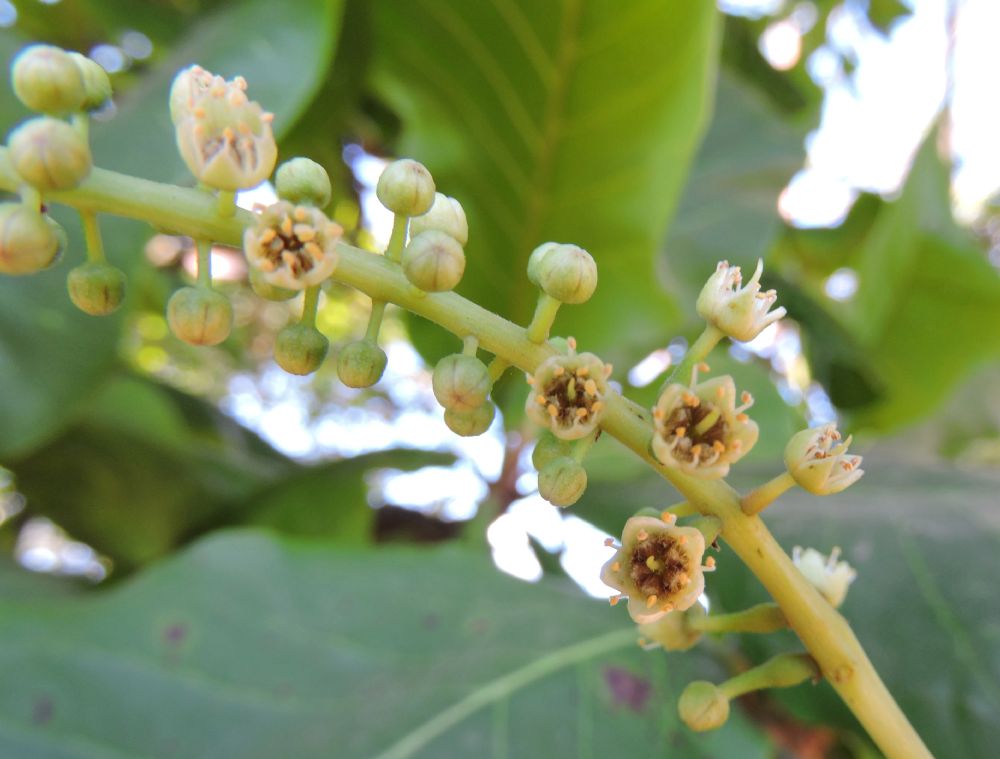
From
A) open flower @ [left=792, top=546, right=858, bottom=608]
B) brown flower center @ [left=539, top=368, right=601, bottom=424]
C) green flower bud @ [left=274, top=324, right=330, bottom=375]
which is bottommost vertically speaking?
open flower @ [left=792, top=546, right=858, bottom=608]

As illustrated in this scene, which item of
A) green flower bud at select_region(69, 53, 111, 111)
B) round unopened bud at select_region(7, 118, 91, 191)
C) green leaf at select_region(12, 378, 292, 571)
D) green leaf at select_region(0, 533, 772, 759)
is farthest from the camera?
green leaf at select_region(12, 378, 292, 571)

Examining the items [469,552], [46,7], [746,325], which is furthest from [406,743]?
[46,7]

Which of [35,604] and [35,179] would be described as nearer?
[35,179]

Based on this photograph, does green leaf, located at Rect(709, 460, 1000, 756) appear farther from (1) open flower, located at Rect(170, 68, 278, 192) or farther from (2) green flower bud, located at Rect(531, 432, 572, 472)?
→ (1) open flower, located at Rect(170, 68, 278, 192)

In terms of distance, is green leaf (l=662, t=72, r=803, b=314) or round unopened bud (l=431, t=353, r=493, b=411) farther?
green leaf (l=662, t=72, r=803, b=314)

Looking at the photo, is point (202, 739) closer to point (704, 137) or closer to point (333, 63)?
point (333, 63)

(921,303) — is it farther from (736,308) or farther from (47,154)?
(47,154)

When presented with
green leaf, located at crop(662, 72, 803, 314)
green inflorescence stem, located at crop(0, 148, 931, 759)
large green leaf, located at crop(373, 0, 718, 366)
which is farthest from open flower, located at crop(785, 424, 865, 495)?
green leaf, located at crop(662, 72, 803, 314)

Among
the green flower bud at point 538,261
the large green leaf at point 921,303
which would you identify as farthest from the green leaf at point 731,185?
the green flower bud at point 538,261
